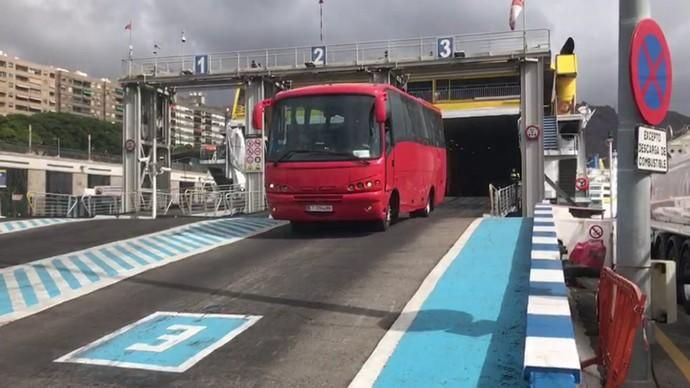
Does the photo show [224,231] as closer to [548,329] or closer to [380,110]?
[380,110]

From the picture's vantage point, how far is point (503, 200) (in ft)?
104

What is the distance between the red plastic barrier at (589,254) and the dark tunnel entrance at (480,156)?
31635 mm

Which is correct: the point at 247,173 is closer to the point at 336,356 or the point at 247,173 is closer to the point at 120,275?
the point at 120,275

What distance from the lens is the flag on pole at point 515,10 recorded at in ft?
90.7

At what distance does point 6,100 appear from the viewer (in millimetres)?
140750

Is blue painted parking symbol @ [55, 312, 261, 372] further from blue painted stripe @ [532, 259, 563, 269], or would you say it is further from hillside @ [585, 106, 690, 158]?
hillside @ [585, 106, 690, 158]

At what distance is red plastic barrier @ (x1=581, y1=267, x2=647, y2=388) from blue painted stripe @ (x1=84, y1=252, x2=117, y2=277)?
22.7 ft

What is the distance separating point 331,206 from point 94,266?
4597 mm

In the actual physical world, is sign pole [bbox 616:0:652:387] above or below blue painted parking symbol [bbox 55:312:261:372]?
above

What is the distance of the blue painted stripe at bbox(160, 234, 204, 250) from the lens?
41.4 feet

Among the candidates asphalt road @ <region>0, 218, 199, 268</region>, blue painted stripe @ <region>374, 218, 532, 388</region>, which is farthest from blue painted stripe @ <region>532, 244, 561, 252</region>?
asphalt road @ <region>0, 218, 199, 268</region>

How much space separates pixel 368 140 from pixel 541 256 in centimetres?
531

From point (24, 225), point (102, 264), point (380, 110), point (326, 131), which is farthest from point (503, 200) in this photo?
point (102, 264)

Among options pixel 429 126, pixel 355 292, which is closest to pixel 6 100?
pixel 429 126
